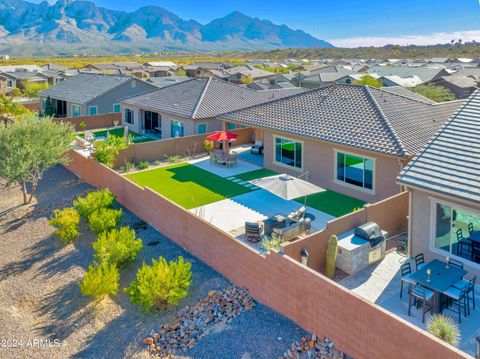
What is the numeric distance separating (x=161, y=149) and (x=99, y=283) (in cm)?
1643

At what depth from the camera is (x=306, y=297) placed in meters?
11.3

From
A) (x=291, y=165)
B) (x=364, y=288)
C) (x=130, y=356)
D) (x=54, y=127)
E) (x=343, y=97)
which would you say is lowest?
(x=130, y=356)

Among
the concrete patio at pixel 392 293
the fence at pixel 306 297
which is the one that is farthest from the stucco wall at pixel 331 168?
the fence at pixel 306 297

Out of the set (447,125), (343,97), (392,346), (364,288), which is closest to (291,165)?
(343,97)

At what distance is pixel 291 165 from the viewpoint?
79.6ft

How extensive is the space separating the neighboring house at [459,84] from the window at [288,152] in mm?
36124

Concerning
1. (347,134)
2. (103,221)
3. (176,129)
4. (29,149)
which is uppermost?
(347,134)

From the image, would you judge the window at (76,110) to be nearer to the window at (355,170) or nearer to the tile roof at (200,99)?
the tile roof at (200,99)

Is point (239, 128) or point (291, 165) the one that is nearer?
point (291, 165)

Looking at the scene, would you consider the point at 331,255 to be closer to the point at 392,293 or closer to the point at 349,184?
the point at 392,293

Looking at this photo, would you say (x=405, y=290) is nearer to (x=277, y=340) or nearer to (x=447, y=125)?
(x=277, y=340)

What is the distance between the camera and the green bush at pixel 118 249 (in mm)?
15148

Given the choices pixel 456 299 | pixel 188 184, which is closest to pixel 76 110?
pixel 188 184

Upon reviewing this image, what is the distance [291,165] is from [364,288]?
11901mm
